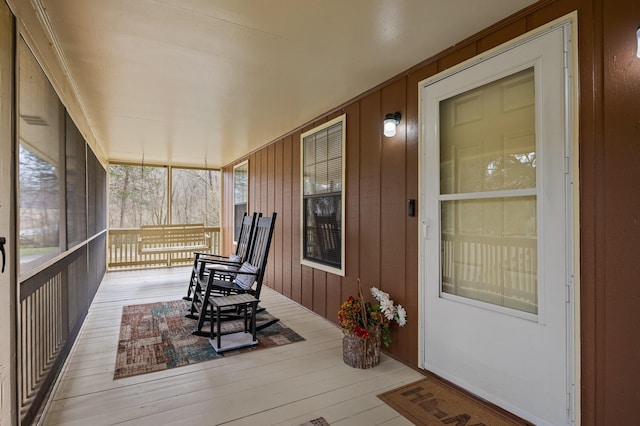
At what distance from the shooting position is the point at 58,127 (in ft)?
8.00

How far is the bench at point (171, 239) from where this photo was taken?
20.3 feet

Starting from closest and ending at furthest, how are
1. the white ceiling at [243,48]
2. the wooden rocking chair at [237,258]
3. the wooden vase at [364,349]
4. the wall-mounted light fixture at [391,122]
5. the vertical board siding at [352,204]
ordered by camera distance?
the white ceiling at [243,48], the wooden vase at [364,349], the wall-mounted light fixture at [391,122], the vertical board siding at [352,204], the wooden rocking chair at [237,258]

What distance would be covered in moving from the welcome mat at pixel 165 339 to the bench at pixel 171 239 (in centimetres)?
220

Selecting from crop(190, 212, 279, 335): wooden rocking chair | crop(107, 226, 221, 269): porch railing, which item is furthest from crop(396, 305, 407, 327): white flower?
crop(107, 226, 221, 269): porch railing

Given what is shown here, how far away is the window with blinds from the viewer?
3557 mm

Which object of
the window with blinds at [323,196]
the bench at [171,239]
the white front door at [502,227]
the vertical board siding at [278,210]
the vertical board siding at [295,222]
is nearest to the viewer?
the white front door at [502,227]

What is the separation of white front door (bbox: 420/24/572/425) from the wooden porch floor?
0.60m

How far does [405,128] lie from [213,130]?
Answer: 117 inches

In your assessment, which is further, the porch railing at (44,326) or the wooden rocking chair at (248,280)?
the wooden rocking chair at (248,280)

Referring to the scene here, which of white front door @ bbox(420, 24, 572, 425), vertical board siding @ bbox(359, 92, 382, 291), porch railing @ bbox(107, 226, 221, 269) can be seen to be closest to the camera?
white front door @ bbox(420, 24, 572, 425)

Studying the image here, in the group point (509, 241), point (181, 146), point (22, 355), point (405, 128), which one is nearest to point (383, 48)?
point (405, 128)

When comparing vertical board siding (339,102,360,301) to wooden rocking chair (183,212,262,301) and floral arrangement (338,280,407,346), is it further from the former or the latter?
wooden rocking chair (183,212,262,301)

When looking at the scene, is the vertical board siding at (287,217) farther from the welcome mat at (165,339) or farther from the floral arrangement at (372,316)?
the floral arrangement at (372,316)

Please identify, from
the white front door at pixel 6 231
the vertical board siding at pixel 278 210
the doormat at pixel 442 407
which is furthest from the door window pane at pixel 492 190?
the vertical board siding at pixel 278 210
